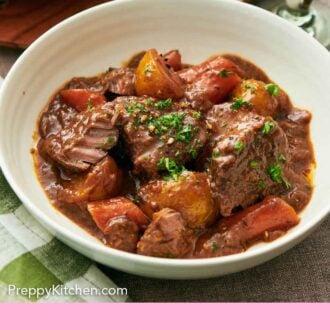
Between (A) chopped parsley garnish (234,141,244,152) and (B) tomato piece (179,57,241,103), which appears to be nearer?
(A) chopped parsley garnish (234,141,244,152)

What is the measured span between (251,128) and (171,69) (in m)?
0.89

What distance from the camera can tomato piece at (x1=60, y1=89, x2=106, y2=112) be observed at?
394 centimetres

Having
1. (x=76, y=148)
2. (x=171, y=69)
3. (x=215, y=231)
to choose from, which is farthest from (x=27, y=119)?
(x=215, y=231)

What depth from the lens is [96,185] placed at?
344 centimetres

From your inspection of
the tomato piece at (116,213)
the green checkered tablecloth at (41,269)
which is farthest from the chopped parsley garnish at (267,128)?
the green checkered tablecloth at (41,269)

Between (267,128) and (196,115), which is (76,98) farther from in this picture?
(267,128)

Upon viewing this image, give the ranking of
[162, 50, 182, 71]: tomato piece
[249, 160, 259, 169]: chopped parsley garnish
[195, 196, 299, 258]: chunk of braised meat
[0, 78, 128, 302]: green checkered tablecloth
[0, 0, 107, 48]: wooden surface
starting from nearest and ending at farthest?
[0, 78, 128, 302]: green checkered tablecloth → [195, 196, 299, 258]: chunk of braised meat → [249, 160, 259, 169]: chopped parsley garnish → [162, 50, 182, 71]: tomato piece → [0, 0, 107, 48]: wooden surface

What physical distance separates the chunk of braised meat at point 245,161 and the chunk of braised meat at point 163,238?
0.31 metres

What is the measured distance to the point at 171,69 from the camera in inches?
157

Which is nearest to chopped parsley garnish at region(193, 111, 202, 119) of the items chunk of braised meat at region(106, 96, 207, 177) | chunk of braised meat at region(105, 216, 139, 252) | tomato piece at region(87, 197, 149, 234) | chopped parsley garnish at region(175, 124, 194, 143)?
chunk of braised meat at region(106, 96, 207, 177)

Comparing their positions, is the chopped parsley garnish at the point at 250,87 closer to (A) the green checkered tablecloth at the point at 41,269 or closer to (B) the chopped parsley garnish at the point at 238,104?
(B) the chopped parsley garnish at the point at 238,104

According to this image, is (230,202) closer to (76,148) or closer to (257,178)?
(257,178)

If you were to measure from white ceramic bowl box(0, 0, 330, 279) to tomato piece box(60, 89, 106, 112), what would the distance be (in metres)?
0.17

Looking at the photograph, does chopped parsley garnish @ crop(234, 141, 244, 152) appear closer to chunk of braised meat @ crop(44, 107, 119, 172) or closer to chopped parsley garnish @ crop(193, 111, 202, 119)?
chopped parsley garnish @ crop(193, 111, 202, 119)
